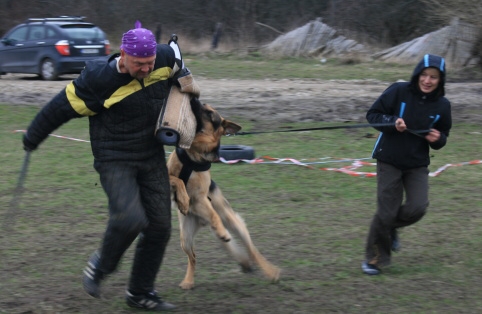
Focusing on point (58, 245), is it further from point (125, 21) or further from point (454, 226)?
point (125, 21)

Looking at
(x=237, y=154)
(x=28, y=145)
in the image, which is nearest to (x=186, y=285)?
(x=28, y=145)

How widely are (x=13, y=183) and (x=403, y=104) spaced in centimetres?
526

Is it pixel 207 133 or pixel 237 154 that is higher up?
pixel 207 133

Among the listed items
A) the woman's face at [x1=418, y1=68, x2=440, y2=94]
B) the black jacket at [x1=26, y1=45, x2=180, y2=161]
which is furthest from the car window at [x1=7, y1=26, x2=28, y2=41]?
the woman's face at [x1=418, y1=68, x2=440, y2=94]

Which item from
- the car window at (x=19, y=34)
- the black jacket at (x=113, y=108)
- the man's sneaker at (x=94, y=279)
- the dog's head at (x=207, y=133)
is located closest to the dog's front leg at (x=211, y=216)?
the dog's head at (x=207, y=133)

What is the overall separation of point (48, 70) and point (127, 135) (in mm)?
14928

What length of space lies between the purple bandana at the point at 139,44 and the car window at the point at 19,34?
16.2m

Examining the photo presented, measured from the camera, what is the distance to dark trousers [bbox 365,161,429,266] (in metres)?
5.46

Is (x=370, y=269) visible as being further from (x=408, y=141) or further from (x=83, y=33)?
(x=83, y=33)

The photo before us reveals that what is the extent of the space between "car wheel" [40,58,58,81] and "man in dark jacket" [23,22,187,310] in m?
14.4

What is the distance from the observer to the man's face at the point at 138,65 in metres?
4.40

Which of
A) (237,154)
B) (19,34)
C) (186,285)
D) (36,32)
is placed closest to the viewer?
(186,285)

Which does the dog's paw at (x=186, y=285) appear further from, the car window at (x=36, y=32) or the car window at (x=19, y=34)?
the car window at (x=19, y=34)

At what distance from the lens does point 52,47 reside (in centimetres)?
1848
